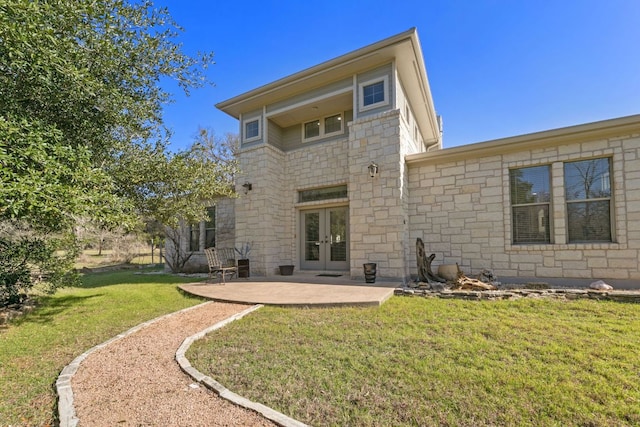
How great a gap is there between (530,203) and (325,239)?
5410mm

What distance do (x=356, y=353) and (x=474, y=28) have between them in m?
8.99

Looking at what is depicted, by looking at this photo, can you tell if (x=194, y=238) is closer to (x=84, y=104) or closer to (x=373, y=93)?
(x=84, y=104)

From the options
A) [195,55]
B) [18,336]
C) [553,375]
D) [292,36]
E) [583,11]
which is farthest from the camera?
[292,36]

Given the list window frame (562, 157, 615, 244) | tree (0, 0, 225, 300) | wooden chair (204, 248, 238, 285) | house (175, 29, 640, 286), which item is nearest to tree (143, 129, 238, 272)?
tree (0, 0, 225, 300)

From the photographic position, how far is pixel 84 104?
416 cm

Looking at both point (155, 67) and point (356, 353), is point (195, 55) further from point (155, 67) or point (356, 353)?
point (356, 353)

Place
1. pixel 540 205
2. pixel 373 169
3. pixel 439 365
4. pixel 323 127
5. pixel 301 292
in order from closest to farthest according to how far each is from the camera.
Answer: pixel 439 365 → pixel 301 292 → pixel 540 205 → pixel 373 169 → pixel 323 127

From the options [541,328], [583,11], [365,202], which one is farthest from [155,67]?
[583,11]

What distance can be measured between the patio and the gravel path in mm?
1995

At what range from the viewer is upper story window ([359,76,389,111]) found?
7758 millimetres

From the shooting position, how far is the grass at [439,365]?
216 cm

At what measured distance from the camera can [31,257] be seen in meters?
5.37

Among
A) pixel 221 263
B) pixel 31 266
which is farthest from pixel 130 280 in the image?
pixel 31 266

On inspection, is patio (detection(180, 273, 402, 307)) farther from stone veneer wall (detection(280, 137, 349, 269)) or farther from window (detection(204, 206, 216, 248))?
window (detection(204, 206, 216, 248))
